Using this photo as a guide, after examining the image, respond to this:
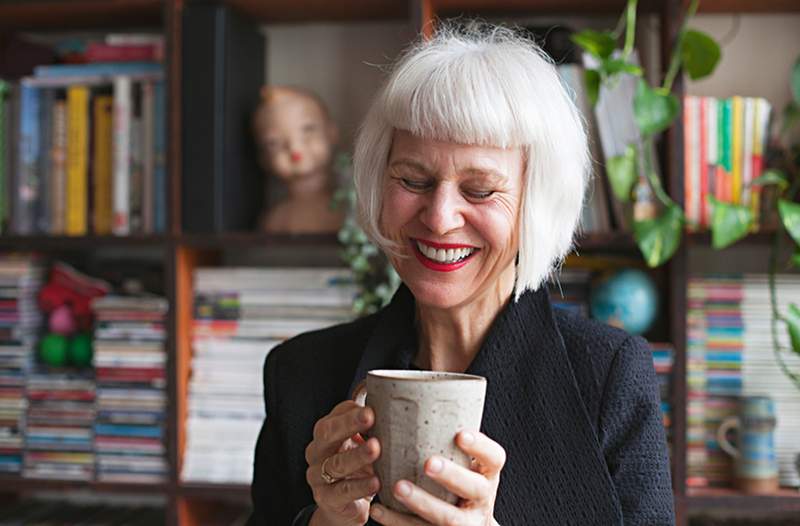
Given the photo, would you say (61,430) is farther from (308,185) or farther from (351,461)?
(351,461)

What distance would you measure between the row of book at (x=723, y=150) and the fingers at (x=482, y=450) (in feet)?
3.91

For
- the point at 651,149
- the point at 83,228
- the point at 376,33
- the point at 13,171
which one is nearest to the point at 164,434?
the point at 83,228

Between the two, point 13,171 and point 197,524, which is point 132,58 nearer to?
point 13,171

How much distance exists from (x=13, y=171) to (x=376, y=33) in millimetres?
898

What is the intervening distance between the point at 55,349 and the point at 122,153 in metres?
0.47

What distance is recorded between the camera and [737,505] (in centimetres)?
179

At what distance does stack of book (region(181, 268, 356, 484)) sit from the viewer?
1.96m

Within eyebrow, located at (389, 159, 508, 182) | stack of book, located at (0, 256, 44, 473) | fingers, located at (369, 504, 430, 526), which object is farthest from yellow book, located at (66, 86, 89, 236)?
fingers, located at (369, 504, 430, 526)

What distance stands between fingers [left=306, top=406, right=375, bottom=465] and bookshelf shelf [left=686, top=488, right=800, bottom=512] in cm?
117

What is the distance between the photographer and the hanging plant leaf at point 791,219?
5.54ft

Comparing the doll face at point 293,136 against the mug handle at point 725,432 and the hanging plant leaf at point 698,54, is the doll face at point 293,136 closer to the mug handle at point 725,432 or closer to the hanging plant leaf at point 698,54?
the hanging plant leaf at point 698,54

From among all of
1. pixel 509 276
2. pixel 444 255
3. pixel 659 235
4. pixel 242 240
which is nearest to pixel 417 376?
pixel 444 255

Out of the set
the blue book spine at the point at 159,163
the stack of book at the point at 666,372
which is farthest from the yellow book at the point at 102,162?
the stack of book at the point at 666,372

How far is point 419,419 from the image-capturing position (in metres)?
0.75
